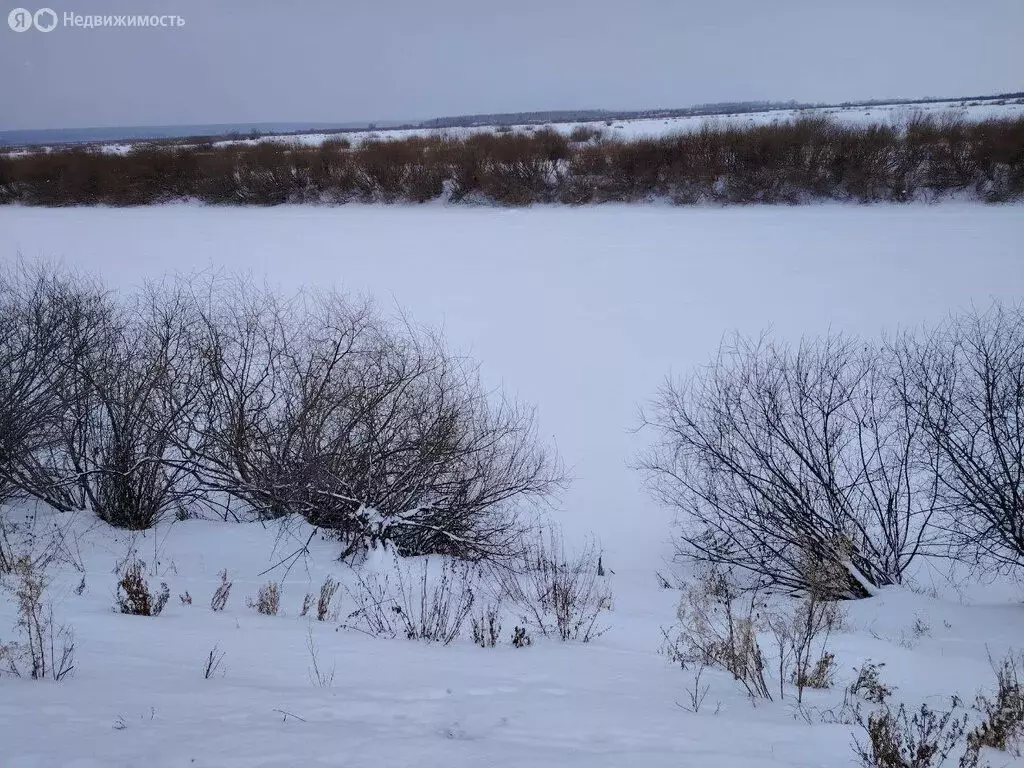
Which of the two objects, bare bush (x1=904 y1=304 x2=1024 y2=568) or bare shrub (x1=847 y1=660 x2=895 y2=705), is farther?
bare bush (x1=904 y1=304 x2=1024 y2=568)

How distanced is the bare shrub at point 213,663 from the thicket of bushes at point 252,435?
364 cm

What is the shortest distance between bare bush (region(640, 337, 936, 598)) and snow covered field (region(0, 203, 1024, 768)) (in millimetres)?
621

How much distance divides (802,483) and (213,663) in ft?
22.8

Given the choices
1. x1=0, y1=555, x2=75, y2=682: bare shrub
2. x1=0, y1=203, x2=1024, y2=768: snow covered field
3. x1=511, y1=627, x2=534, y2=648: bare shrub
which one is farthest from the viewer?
x1=511, y1=627, x2=534, y2=648: bare shrub

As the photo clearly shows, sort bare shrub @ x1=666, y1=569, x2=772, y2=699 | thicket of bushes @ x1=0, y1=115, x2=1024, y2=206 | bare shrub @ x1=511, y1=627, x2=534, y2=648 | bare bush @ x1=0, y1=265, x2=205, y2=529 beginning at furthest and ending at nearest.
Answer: thicket of bushes @ x1=0, y1=115, x2=1024, y2=206, bare bush @ x1=0, y1=265, x2=205, y2=529, bare shrub @ x1=511, y1=627, x2=534, y2=648, bare shrub @ x1=666, y1=569, x2=772, y2=699

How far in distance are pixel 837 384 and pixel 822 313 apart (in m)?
8.74

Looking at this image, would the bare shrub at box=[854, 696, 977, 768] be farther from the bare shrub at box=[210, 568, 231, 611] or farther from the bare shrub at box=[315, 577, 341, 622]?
the bare shrub at box=[210, 568, 231, 611]

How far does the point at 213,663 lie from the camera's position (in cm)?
451

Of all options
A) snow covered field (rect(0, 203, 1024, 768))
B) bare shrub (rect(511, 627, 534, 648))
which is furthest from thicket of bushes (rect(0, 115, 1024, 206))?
bare shrub (rect(511, 627, 534, 648))

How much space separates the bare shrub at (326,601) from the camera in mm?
6038

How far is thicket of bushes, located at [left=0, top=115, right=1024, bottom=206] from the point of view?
31406mm

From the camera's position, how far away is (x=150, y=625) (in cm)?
528

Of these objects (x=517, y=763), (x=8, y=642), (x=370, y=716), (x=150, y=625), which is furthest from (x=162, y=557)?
(x=517, y=763)

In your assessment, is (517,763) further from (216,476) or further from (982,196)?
(982,196)
